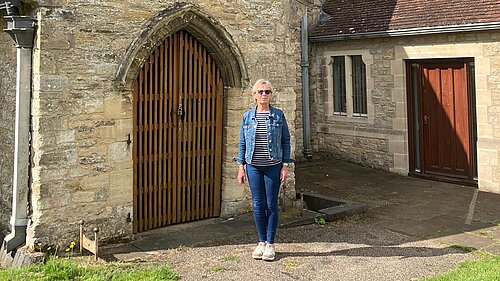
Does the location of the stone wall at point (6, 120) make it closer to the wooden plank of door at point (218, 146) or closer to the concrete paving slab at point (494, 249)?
the wooden plank of door at point (218, 146)

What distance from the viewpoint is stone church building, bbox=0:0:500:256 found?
5520 millimetres

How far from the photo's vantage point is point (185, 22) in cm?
648

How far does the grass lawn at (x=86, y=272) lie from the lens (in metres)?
4.72

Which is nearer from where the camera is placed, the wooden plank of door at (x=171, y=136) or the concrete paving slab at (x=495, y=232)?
the concrete paving slab at (x=495, y=232)

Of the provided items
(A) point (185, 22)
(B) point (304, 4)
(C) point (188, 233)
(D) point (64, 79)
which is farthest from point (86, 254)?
(B) point (304, 4)

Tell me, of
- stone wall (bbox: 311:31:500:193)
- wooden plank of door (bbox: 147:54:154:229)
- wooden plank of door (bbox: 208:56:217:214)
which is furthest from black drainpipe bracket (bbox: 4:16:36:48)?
stone wall (bbox: 311:31:500:193)

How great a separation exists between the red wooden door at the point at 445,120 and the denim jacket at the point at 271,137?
20.0 feet

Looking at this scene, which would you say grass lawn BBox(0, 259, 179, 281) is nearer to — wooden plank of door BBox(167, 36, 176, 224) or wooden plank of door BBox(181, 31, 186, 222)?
wooden plank of door BBox(167, 36, 176, 224)

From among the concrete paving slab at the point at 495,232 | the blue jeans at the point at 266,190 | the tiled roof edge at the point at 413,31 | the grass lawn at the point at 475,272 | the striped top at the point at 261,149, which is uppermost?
the tiled roof edge at the point at 413,31

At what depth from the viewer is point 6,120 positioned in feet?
20.4

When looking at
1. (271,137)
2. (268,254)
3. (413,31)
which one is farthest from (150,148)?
(413,31)

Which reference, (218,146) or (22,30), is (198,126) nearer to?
(218,146)

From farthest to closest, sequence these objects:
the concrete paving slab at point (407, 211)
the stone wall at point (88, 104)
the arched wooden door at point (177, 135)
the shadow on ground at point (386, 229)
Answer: the concrete paving slab at point (407, 211)
the arched wooden door at point (177, 135)
the shadow on ground at point (386, 229)
the stone wall at point (88, 104)

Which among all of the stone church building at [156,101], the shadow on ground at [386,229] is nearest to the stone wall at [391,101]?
the stone church building at [156,101]
